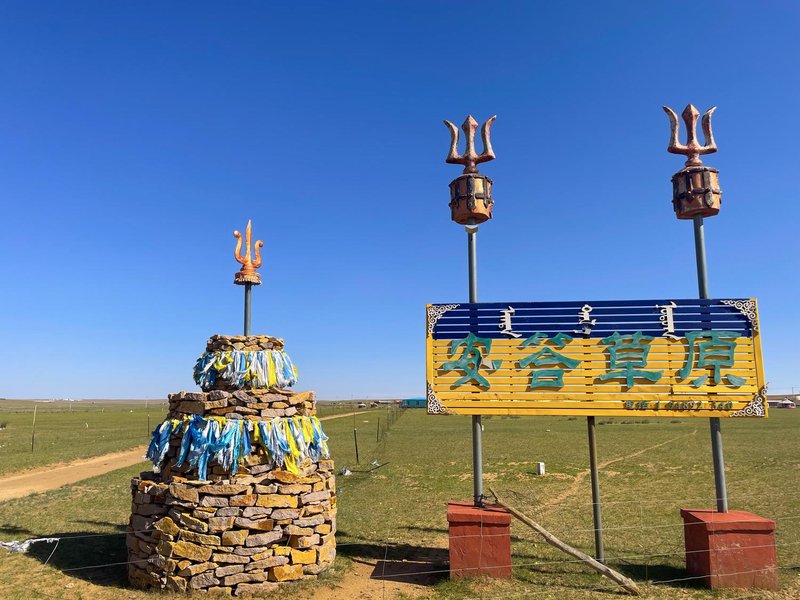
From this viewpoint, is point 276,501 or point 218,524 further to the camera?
point 276,501

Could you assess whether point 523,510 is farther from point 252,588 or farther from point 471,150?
point 471,150

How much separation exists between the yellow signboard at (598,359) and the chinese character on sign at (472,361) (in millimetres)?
19

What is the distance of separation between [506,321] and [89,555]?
9.72 m

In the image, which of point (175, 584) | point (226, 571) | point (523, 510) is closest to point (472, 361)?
point (226, 571)

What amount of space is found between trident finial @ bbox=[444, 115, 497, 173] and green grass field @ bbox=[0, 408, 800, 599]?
24.7 feet

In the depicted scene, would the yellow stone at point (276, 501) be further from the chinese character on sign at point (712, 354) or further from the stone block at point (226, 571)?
the chinese character on sign at point (712, 354)

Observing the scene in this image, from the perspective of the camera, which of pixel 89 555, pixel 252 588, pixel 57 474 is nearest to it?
pixel 252 588

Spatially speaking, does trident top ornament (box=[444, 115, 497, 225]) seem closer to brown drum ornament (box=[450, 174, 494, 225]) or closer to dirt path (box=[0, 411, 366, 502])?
brown drum ornament (box=[450, 174, 494, 225])

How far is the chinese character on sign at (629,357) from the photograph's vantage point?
931 cm

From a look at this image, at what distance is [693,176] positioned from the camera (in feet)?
31.2

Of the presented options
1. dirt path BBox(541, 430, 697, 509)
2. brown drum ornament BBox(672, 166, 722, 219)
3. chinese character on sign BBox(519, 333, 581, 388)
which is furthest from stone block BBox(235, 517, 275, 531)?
brown drum ornament BBox(672, 166, 722, 219)

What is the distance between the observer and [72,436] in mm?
38156

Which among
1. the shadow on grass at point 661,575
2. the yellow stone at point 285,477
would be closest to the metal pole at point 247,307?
the yellow stone at point 285,477

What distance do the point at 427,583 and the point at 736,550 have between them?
200 inches
